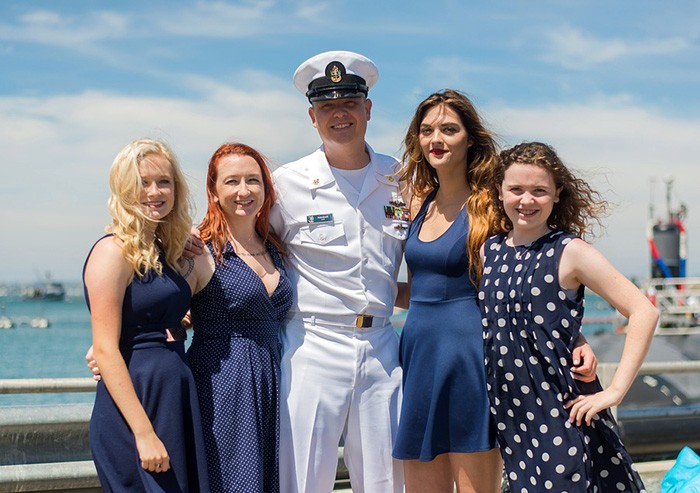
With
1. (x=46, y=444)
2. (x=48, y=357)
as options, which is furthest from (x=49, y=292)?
(x=46, y=444)

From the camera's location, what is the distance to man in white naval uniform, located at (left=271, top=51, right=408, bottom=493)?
11.9 ft

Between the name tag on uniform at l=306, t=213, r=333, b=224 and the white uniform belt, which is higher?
the name tag on uniform at l=306, t=213, r=333, b=224

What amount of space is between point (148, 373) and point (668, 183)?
3323 cm

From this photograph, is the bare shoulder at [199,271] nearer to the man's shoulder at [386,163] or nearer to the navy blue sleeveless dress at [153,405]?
the navy blue sleeveless dress at [153,405]

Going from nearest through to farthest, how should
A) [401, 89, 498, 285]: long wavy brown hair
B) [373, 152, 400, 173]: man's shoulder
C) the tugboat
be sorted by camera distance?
[401, 89, 498, 285]: long wavy brown hair < [373, 152, 400, 173]: man's shoulder < the tugboat

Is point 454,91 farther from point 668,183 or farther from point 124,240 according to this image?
point 668,183

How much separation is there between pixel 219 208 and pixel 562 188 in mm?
1483

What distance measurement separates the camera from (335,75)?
388cm

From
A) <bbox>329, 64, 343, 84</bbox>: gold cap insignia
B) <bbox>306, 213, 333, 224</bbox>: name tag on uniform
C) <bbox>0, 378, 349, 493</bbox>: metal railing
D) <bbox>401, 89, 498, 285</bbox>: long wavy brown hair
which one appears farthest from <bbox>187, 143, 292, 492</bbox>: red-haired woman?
<bbox>0, 378, 349, 493</bbox>: metal railing

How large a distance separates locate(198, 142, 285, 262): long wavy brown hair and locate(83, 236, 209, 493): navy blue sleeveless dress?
1.48ft

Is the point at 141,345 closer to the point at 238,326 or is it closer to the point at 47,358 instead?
the point at 238,326

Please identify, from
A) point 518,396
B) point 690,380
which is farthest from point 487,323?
point 690,380

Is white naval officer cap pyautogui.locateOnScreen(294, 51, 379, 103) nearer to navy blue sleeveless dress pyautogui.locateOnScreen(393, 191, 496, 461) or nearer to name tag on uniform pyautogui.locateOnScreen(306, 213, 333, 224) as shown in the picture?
name tag on uniform pyautogui.locateOnScreen(306, 213, 333, 224)

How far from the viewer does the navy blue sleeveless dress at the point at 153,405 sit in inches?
116
